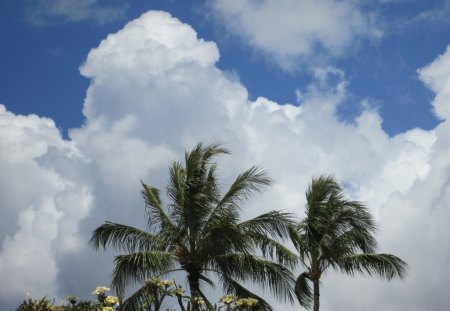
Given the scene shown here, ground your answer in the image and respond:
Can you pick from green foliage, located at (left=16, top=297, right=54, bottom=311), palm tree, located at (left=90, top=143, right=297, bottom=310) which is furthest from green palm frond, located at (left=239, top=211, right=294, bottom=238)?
green foliage, located at (left=16, top=297, right=54, bottom=311)

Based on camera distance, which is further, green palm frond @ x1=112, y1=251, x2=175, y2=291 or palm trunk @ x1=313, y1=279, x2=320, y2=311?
palm trunk @ x1=313, y1=279, x2=320, y2=311

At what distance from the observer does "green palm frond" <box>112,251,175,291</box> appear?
1966 centimetres

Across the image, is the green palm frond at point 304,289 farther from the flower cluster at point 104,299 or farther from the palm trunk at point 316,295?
the flower cluster at point 104,299

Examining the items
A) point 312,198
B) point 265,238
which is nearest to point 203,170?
point 265,238

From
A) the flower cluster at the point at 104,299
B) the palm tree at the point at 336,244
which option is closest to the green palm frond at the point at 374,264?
the palm tree at the point at 336,244

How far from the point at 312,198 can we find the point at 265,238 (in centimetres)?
401

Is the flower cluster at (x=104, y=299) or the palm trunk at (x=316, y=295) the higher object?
the palm trunk at (x=316, y=295)

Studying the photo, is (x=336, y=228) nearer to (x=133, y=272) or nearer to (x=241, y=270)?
(x=241, y=270)

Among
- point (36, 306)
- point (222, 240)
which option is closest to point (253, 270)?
point (222, 240)

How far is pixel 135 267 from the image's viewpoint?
65.0ft

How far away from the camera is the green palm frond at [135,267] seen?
1966 cm

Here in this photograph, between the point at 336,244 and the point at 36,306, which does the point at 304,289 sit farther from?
the point at 36,306

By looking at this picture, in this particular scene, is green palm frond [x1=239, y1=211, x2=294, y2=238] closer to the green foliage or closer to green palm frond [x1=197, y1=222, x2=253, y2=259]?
green palm frond [x1=197, y1=222, x2=253, y2=259]

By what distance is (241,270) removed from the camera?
20484mm
